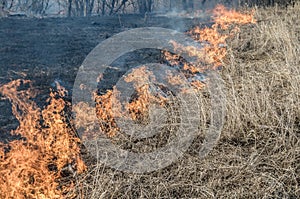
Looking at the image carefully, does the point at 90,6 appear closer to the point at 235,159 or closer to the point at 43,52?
the point at 43,52

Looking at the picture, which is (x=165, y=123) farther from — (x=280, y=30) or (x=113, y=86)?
(x=280, y=30)

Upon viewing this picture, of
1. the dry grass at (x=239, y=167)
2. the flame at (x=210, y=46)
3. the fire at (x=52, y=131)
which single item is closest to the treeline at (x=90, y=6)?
the flame at (x=210, y=46)

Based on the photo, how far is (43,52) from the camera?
22.7ft

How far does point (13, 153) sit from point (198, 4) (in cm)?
2137

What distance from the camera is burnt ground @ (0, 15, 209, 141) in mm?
4877

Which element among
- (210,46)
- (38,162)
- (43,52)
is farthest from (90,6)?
(38,162)

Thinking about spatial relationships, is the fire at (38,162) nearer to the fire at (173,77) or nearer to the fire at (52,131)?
the fire at (52,131)

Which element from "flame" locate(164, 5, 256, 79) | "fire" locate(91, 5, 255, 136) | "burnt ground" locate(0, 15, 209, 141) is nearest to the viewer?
"fire" locate(91, 5, 255, 136)

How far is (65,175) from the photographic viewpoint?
2.88 m

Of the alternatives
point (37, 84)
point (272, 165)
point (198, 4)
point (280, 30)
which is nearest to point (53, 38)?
point (37, 84)

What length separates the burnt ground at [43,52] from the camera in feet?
16.0

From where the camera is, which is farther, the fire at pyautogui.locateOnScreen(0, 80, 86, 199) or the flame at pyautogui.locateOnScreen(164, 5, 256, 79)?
the flame at pyautogui.locateOnScreen(164, 5, 256, 79)

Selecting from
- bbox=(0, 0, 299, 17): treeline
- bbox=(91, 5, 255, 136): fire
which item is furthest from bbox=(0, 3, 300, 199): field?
bbox=(0, 0, 299, 17): treeline

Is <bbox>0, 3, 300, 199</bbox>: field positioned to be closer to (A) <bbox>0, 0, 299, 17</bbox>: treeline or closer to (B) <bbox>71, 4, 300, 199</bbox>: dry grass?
(B) <bbox>71, 4, 300, 199</bbox>: dry grass
